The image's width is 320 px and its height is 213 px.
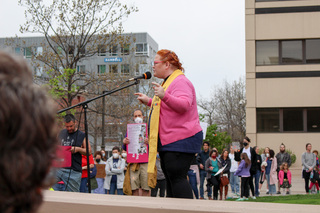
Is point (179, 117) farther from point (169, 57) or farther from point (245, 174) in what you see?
point (245, 174)

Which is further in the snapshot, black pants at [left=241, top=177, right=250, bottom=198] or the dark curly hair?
black pants at [left=241, top=177, right=250, bottom=198]

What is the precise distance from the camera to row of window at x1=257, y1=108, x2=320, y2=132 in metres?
31.3

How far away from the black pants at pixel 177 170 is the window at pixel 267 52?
28.4 meters

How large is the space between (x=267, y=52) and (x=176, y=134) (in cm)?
2877

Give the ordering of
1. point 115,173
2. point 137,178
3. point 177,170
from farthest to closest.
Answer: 1. point 115,173
2. point 137,178
3. point 177,170

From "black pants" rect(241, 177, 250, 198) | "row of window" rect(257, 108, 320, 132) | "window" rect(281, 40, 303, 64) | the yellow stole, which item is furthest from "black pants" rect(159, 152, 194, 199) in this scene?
"window" rect(281, 40, 303, 64)

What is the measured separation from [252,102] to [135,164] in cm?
2453

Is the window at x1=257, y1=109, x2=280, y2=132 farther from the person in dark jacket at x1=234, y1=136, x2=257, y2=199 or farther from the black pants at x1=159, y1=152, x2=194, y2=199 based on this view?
the black pants at x1=159, y1=152, x2=194, y2=199

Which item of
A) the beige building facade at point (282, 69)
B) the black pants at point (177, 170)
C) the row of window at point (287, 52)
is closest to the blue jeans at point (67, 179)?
the black pants at point (177, 170)

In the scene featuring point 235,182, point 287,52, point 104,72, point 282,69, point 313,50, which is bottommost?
point 235,182

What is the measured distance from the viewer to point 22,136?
43.2 inches

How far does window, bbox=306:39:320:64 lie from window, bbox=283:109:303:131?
3.42 metres

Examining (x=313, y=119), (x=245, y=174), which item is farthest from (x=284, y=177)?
(x=313, y=119)

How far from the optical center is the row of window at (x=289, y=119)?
31.3 m
